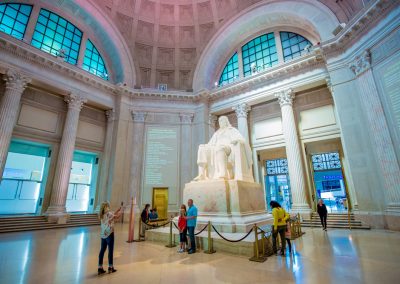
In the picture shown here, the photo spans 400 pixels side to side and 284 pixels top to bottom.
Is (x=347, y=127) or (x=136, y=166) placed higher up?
(x=347, y=127)

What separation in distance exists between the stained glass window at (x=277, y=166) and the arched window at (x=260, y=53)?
6.27 meters

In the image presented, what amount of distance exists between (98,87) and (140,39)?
5053 millimetres

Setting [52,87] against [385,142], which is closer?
[385,142]

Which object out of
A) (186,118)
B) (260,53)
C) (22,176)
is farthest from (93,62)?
(260,53)

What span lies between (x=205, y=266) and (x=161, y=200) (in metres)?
10.1

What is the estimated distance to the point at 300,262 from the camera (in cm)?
378

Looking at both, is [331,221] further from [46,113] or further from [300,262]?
[46,113]

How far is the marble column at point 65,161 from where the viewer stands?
10281mm

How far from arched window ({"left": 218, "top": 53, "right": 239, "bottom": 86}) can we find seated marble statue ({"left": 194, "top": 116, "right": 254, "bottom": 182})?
32.2ft

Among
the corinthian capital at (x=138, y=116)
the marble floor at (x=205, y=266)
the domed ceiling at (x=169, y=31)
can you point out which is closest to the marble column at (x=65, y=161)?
the corinthian capital at (x=138, y=116)

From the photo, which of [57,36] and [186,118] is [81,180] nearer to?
[186,118]

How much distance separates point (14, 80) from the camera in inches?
393

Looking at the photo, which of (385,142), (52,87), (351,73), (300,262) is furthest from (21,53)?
(385,142)

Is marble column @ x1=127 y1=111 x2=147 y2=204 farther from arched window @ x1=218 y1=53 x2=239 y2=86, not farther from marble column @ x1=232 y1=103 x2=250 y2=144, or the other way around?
arched window @ x1=218 y1=53 x2=239 y2=86
